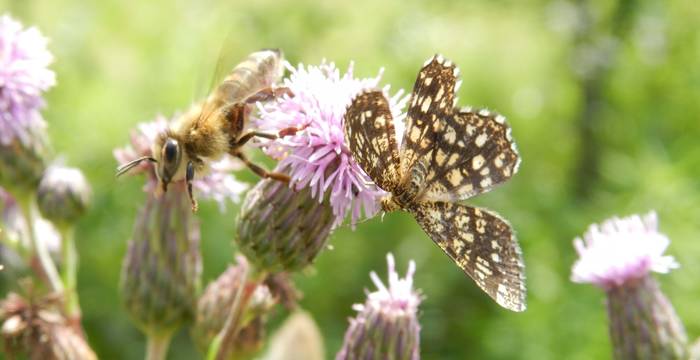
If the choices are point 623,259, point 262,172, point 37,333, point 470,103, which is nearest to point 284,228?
point 262,172

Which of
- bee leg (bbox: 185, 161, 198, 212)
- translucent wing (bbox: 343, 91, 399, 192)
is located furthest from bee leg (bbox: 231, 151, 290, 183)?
translucent wing (bbox: 343, 91, 399, 192)

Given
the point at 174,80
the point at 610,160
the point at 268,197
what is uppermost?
the point at 610,160

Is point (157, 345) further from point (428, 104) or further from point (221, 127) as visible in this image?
point (428, 104)

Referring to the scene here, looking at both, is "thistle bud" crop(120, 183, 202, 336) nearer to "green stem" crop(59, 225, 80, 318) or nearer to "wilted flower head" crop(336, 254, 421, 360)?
"green stem" crop(59, 225, 80, 318)

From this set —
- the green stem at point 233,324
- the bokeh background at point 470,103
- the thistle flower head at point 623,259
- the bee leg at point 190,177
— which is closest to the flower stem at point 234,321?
the green stem at point 233,324

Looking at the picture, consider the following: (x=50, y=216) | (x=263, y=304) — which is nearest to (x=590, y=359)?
(x=263, y=304)

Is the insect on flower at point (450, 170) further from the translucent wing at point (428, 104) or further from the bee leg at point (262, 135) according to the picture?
the bee leg at point (262, 135)

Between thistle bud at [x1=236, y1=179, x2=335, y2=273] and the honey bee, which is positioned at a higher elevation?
the honey bee

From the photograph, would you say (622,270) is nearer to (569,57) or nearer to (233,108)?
(233,108)
